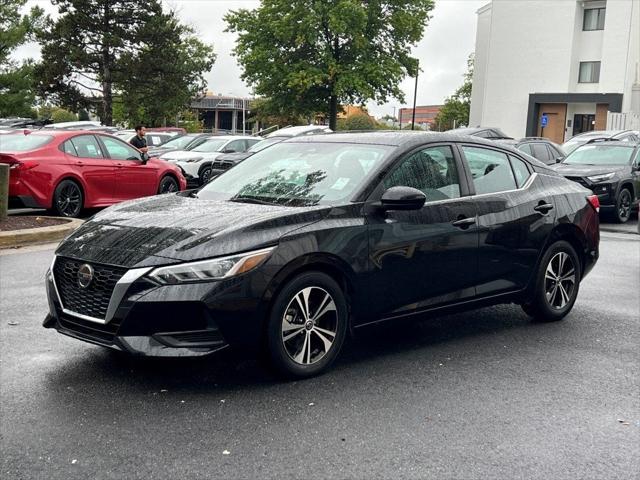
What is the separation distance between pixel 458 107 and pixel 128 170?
252ft

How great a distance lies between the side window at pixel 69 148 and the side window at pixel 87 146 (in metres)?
0.06

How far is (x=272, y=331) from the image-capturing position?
476 centimetres

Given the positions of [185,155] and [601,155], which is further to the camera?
[185,155]

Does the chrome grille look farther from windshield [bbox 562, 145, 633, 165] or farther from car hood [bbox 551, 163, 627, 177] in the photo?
windshield [bbox 562, 145, 633, 165]

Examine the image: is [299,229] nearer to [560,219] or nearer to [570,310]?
[560,219]

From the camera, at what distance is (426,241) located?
559 centimetres

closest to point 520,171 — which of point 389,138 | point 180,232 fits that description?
point 389,138

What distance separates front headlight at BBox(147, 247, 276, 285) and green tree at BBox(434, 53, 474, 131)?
84030mm

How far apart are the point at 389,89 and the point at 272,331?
4359 centimetres

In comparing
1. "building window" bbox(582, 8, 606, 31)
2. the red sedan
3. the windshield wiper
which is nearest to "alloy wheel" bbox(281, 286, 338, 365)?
the windshield wiper

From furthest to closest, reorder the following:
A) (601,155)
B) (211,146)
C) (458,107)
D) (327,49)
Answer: (458,107), (327,49), (211,146), (601,155)

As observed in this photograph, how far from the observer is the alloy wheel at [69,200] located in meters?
12.9

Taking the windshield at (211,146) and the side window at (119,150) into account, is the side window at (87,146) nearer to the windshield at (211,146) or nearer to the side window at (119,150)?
the side window at (119,150)

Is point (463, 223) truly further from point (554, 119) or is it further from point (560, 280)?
point (554, 119)
